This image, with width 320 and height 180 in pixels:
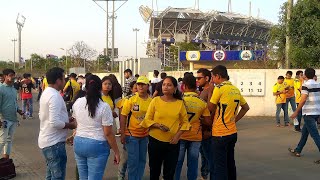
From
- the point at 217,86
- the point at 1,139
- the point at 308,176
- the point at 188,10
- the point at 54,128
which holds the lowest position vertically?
the point at 308,176

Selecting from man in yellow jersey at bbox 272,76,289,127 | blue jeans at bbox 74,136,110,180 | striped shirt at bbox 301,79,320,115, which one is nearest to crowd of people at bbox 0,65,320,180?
blue jeans at bbox 74,136,110,180

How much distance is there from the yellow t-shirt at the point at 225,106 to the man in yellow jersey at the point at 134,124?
984 mm

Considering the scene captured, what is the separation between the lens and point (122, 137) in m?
5.91

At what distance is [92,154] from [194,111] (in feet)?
6.06

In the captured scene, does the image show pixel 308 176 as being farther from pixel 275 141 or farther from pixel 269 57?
pixel 269 57

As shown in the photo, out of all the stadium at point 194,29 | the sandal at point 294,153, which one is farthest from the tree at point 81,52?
the sandal at point 294,153

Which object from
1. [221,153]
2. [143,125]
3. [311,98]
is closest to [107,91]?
[143,125]

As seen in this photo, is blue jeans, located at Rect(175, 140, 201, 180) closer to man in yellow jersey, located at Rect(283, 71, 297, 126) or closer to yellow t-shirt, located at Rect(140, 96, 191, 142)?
yellow t-shirt, located at Rect(140, 96, 191, 142)

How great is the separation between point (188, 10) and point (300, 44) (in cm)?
6925

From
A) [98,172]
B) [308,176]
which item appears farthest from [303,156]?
[98,172]

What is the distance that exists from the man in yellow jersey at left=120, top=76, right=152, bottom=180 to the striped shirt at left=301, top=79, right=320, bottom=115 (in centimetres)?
406

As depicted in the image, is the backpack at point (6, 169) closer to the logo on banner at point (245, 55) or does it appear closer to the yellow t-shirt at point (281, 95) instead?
the yellow t-shirt at point (281, 95)

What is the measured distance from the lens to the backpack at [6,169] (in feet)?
22.5

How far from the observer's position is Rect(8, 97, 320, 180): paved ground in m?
7.39
